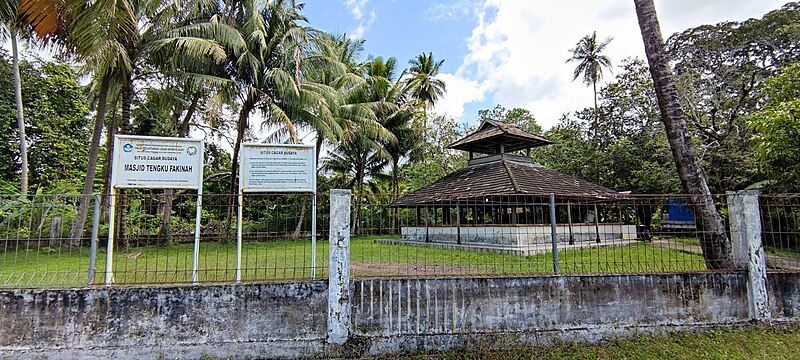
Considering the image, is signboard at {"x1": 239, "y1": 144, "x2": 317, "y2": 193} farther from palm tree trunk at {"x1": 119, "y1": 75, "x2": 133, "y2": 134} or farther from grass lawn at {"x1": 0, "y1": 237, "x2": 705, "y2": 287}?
palm tree trunk at {"x1": 119, "y1": 75, "x2": 133, "y2": 134}

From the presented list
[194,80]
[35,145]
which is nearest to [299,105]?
[194,80]

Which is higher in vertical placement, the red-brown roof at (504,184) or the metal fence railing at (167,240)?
the red-brown roof at (504,184)

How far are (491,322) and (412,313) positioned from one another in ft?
3.41

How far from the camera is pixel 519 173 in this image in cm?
1532

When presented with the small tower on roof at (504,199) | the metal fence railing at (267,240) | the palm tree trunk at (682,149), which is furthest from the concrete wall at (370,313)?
the small tower on roof at (504,199)

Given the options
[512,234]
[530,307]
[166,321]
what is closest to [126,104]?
[166,321]

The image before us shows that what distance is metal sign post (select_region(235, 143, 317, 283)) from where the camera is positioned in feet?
18.9

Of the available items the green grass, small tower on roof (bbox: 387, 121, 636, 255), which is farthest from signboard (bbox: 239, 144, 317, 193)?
small tower on roof (bbox: 387, 121, 636, 255)

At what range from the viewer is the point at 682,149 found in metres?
6.76

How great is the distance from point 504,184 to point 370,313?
9750 mm

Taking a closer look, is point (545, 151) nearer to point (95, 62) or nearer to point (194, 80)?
point (194, 80)

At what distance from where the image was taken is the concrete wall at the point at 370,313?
472cm

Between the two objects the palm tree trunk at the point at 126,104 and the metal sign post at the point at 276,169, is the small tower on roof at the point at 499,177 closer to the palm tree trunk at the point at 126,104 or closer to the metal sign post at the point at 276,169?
the metal sign post at the point at 276,169

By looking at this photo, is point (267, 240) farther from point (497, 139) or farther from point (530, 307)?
point (497, 139)
